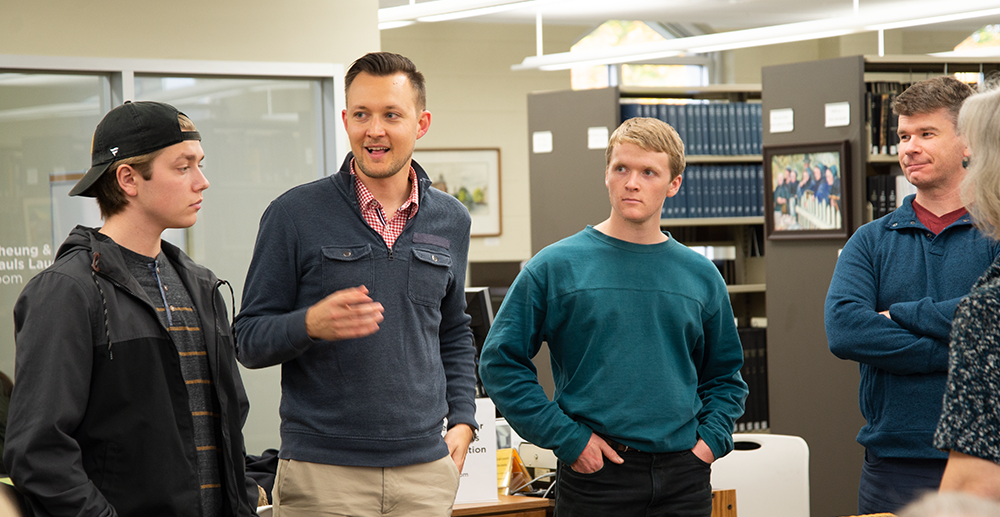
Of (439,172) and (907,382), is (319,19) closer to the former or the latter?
(907,382)

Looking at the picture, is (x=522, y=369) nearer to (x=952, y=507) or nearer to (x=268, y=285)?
(x=268, y=285)

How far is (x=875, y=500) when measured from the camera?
7.64 ft

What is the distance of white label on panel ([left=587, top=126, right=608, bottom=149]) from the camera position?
5359 millimetres

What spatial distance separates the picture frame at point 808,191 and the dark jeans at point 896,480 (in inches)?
91.3

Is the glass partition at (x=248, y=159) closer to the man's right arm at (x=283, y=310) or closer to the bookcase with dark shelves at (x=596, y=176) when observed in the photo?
the bookcase with dark shelves at (x=596, y=176)

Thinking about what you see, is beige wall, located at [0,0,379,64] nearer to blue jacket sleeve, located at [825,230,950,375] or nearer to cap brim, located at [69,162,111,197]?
cap brim, located at [69,162,111,197]

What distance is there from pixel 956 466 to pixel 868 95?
3563mm

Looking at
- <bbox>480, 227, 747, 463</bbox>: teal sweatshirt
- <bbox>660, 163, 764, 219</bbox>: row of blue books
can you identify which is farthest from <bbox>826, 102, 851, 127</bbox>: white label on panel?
<bbox>480, 227, 747, 463</bbox>: teal sweatshirt

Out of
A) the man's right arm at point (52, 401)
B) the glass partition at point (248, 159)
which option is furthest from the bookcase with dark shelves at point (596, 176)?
the man's right arm at point (52, 401)

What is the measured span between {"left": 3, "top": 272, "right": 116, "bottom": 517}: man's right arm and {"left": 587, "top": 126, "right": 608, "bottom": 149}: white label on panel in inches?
155

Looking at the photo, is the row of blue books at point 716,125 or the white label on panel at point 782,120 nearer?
the white label on panel at point 782,120

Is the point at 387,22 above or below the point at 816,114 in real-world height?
above

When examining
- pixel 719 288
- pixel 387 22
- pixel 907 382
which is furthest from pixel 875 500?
pixel 387 22

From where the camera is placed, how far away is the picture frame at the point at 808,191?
4.49 metres
